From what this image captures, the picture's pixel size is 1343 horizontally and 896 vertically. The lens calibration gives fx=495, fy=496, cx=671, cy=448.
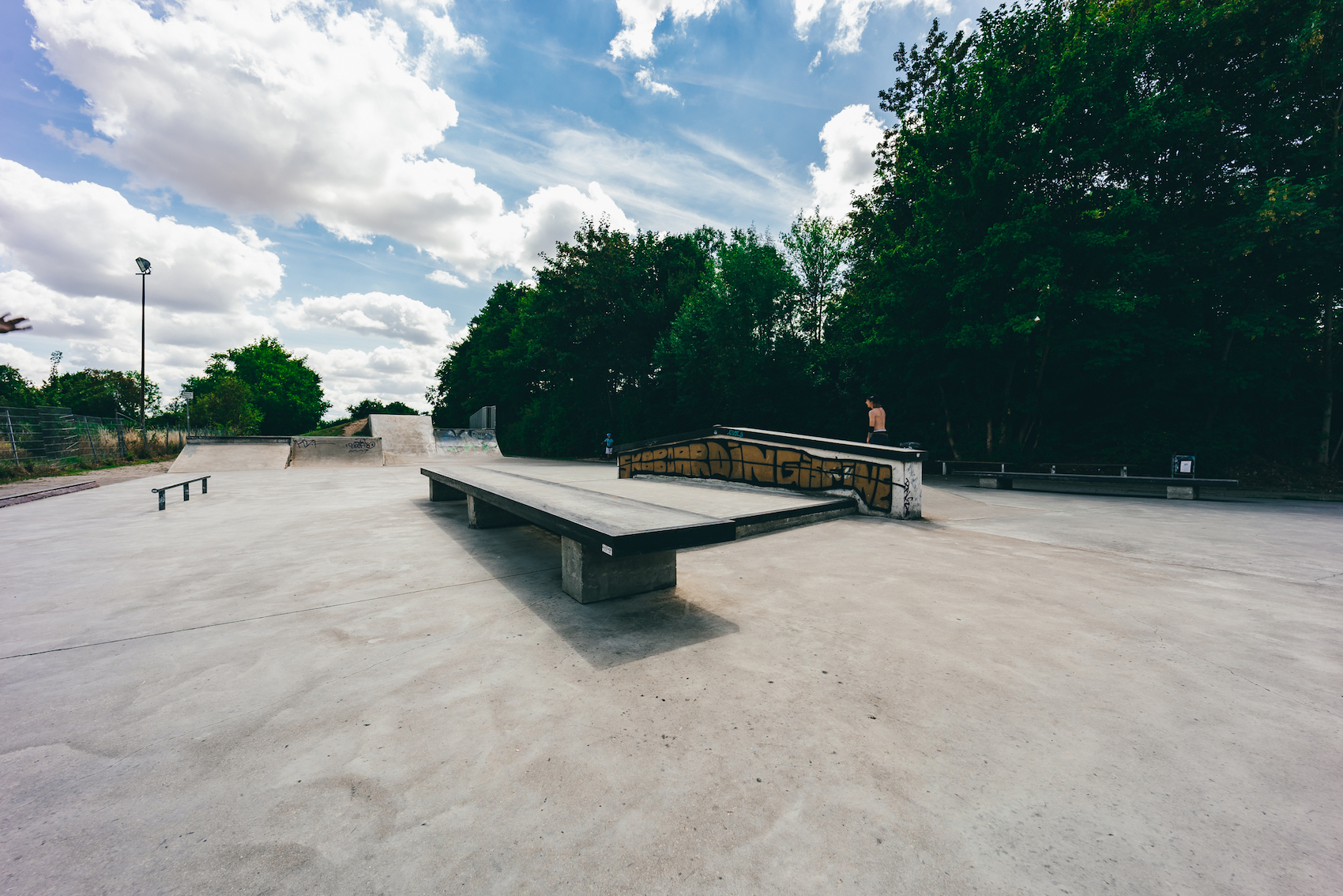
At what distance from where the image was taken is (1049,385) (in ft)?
38.0

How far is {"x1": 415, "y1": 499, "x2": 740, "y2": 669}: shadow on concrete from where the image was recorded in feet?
8.38

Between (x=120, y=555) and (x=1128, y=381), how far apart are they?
1650 cm

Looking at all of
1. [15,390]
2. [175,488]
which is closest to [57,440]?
[175,488]

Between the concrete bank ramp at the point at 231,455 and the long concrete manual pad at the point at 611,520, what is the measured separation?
1525 cm

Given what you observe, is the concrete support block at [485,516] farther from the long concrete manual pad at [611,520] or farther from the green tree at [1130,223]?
the green tree at [1130,223]

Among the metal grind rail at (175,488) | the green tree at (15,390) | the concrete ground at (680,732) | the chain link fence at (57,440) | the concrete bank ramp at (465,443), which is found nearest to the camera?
the concrete ground at (680,732)

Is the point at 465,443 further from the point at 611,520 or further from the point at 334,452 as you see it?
the point at 611,520

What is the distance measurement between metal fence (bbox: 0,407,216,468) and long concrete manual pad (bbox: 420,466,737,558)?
1597 centimetres

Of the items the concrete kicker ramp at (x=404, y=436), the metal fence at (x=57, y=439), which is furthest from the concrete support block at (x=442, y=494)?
the concrete kicker ramp at (x=404, y=436)

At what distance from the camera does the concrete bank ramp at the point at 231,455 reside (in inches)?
566

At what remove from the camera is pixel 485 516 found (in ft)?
18.6

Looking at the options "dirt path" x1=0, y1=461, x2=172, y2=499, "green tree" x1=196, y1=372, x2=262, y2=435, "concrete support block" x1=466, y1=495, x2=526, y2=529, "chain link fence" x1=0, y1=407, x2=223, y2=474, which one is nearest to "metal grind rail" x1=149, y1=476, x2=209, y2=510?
"dirt path" x1=0, y1=461, x2=172, y2=499

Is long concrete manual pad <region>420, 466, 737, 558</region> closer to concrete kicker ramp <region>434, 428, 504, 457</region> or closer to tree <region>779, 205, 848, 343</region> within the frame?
tree <region>779, 205, 848, 343</region>

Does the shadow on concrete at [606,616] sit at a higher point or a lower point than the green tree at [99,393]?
lower
